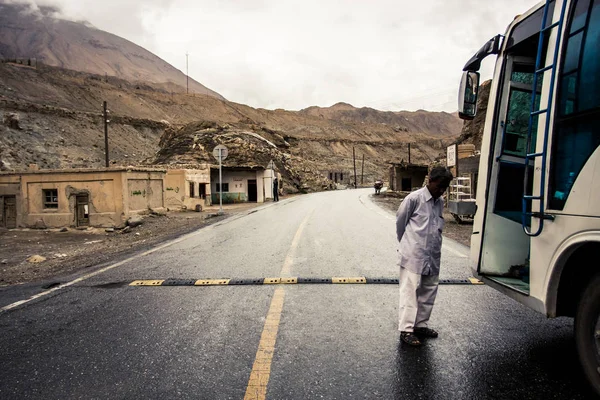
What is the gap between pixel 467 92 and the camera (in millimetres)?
3877

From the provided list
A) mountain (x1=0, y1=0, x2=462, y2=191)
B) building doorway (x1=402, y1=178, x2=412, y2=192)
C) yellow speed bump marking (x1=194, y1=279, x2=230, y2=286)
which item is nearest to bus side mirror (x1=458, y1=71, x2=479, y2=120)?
yellow speed bump marking (x1=194, y1=279, x2=230, y2=286)

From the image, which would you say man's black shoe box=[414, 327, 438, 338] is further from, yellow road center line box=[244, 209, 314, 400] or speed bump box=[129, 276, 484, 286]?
speed bump box=[129, 276, 484, 286]

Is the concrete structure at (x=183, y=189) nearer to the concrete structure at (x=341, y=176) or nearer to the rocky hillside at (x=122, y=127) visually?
the rocky hillside at (x=122, y=127)

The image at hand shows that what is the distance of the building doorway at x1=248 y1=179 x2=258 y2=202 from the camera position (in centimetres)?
3569

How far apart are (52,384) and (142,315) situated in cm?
145

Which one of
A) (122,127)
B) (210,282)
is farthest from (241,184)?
(122,127)

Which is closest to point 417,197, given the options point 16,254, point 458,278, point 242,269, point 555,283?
point 555,283

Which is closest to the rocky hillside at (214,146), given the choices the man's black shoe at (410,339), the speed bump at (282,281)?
the speed bump at (282,281)

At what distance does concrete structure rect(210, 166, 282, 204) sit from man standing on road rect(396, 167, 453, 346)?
30.8 meters

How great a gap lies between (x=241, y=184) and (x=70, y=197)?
18.1 metres

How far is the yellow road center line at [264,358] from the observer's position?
2.63 meters

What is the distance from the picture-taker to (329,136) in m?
113

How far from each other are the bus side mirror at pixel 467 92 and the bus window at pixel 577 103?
110cm

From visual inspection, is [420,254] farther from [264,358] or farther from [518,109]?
[518,109]
